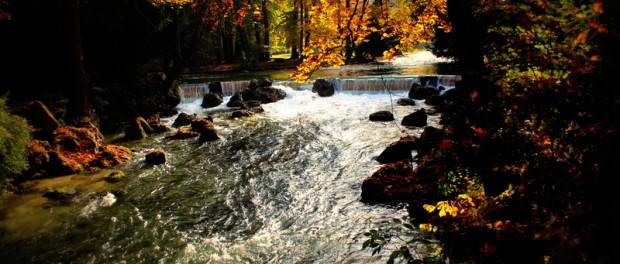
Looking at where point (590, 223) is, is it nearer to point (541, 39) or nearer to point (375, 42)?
point (541, 39)

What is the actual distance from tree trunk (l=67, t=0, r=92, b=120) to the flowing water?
2923mm

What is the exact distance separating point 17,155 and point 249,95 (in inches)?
511

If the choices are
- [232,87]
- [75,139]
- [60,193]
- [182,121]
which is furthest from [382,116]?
[232,87]

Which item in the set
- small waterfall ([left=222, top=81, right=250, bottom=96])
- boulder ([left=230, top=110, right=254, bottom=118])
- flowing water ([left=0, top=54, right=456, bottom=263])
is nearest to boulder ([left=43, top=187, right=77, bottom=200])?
flowing water ([left=0, top=54, right=456, bottom=263])

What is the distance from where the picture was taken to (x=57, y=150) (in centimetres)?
1043

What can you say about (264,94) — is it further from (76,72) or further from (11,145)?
(11,145)

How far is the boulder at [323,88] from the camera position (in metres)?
20.8

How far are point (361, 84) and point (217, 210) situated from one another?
15.0 meters

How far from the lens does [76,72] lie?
13.0 meters

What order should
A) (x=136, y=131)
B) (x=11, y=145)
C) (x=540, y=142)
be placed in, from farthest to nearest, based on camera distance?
(x=136, y=131)
(x=11, y=145)
(x=540, y=142)

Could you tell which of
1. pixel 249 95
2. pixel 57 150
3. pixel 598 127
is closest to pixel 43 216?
pixel 57 150

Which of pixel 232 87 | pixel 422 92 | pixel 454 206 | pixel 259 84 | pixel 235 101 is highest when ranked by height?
pixel 454 206

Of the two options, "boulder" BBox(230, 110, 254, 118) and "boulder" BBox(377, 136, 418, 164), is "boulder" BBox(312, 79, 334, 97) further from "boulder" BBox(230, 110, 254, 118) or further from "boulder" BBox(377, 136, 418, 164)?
"boulder" BBox(377, 136, 418, 164)

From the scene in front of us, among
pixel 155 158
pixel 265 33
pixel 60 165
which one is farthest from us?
pixel 265 33
